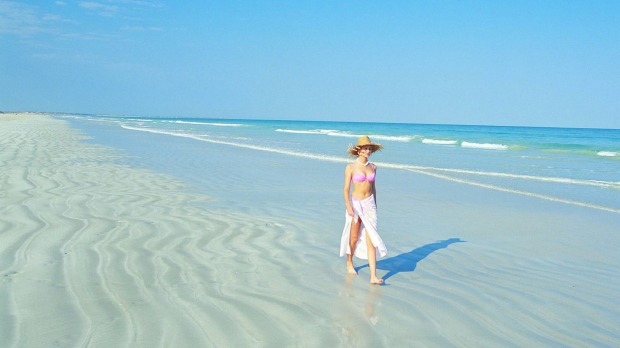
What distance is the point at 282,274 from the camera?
5297mm

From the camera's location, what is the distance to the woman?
505cm

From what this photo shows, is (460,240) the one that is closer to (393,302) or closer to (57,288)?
(393,302)

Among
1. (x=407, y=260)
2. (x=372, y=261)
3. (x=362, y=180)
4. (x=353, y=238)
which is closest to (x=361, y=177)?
(x=362, y=180)

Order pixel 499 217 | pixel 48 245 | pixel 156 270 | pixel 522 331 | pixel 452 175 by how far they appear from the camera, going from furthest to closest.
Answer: pixel 452 175 → pixel 499 217 → pixel 48 245 → pixel 156 270 → pixel 522 331

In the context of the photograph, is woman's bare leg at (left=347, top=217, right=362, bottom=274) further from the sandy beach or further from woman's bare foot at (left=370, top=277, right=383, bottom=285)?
woman's bare foot at (left=370, top=277, right=383, bottom=285)

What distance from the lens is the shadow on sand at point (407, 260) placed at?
5707mm

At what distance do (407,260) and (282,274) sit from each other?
5.11ft

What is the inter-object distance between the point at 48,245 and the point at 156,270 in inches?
57.9

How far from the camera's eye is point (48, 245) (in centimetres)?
583

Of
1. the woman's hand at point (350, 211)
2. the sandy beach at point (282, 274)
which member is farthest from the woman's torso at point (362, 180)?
the sandy beach at point (282, 274)

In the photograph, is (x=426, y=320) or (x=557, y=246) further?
(x=557, y=246)

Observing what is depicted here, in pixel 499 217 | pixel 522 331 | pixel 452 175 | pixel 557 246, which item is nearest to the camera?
pixel 522 331

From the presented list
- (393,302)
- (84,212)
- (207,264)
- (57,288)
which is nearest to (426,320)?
(393,302)

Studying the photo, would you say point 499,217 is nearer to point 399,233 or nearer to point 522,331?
point 399,233
